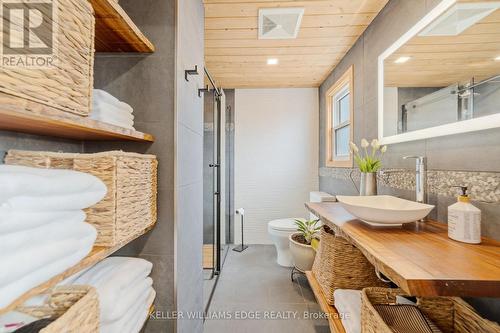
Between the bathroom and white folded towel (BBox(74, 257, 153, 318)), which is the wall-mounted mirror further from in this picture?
white folded towel (BBox(74, 257, 153, 318))

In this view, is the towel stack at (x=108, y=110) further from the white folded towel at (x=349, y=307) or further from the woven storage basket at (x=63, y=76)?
the white folded towel at (x=349, y=307)

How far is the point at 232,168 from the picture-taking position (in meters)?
3.47

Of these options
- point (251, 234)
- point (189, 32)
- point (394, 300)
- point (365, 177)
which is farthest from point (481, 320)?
point (251, 234)

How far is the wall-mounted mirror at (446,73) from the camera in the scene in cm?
93

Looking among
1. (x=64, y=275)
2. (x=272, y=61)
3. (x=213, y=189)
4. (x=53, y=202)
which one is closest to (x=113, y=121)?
(x=53, y=202)

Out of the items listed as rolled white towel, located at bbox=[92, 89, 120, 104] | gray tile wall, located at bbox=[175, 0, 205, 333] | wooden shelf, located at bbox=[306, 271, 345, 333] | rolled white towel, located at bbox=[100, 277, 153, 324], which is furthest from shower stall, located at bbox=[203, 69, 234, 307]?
rolled white towel, located at bbox=[92, 89, 120, 104]

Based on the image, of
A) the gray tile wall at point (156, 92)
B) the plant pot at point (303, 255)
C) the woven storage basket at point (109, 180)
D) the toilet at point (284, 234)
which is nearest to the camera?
the woven storage basket at point (109, 180)

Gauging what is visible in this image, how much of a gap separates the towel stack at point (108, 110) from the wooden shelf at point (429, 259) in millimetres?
1016

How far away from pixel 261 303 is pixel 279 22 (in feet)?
7.61

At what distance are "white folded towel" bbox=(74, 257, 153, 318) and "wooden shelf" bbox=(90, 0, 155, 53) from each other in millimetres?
885

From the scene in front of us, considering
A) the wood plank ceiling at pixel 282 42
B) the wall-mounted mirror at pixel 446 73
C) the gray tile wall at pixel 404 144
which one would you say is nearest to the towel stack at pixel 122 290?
the gray tile wall at pixel 404 144

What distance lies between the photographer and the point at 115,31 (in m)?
0.89

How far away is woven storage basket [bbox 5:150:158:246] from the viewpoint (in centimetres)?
70

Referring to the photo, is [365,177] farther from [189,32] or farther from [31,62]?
[31,62]
